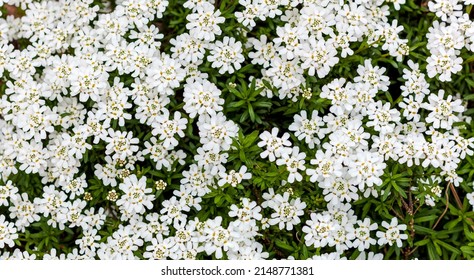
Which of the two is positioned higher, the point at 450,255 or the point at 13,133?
the point at 13,133

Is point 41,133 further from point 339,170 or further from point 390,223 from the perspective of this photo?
point 390,223

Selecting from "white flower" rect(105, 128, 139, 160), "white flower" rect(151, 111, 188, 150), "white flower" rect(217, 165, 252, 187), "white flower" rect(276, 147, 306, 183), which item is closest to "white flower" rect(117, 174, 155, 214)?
"white flower" rect(105, 128, 139, 160)

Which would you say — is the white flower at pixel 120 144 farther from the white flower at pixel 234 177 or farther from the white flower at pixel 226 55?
the white flower at pixel 226 55

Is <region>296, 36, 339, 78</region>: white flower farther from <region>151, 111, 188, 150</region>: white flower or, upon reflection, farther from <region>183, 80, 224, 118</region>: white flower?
<region>151, 111, 188, 150</region>: white flower

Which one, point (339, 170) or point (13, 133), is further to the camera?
point (13, 133)

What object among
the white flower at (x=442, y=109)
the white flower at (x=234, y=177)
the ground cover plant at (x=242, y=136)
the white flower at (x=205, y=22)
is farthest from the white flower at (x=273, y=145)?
the white flower at (x=442, y=109)

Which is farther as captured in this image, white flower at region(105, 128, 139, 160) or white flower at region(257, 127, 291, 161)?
white flower at region(105, 128, 139, 160)
